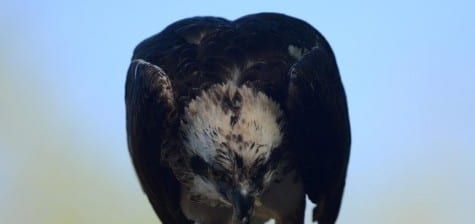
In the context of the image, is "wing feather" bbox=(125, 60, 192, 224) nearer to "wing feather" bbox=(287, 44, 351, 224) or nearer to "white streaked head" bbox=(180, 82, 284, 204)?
"white streaked head" bbox=(180, 82, 284, 204)

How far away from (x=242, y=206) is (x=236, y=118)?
223mm

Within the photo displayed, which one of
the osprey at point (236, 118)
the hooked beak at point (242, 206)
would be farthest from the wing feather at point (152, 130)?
the hooked beak at point (242, 206)

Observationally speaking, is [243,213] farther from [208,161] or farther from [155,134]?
[155,134]

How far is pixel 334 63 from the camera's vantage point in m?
2.41

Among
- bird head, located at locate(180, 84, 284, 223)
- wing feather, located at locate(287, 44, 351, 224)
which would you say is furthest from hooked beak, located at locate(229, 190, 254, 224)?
wing feather, located at locate(287, 44, 351, 224)

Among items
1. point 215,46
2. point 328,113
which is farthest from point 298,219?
point 215,46

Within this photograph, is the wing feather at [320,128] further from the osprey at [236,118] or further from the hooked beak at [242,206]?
the hooked beak at [242,206]

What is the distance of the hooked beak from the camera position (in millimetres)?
2023

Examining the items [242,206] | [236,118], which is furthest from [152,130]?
[242,206]

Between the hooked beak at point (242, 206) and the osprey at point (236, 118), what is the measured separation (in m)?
0.03

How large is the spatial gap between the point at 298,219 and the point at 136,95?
0.58 m

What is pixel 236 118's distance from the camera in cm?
212

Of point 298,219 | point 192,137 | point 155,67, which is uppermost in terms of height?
point 155,67

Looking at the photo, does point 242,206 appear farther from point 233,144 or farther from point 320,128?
point 320,128
